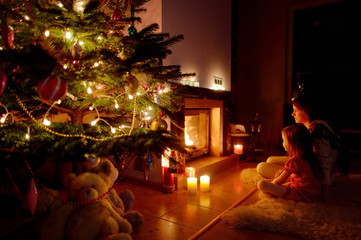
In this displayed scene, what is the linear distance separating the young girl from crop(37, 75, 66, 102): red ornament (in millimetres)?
1929

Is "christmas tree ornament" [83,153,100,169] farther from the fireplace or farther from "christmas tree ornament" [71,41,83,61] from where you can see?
the fireplace

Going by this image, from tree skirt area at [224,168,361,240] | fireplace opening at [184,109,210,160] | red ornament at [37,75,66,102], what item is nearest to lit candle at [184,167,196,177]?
fireplace opening at [184,109,210,160]

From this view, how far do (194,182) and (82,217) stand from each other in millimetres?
1317

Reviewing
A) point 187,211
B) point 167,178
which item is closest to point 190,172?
point 167,178

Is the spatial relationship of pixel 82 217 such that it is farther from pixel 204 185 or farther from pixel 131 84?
pixel 204 185

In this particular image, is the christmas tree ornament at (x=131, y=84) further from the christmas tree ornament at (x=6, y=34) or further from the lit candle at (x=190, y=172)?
the lit candle at (x=190, y=172)

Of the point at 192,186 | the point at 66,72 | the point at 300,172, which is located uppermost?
the point at 66,72

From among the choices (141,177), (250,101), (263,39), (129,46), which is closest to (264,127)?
(250,101)

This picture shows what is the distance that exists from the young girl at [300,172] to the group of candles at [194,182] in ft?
1.90

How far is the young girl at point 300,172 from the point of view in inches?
85.2

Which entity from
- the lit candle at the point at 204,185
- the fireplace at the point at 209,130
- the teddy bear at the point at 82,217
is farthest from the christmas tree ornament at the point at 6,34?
the fireplace at the point at 209,130

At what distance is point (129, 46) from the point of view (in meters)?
1.46

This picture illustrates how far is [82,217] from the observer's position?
1.35 meters

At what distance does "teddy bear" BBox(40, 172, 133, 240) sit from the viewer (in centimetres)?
133
